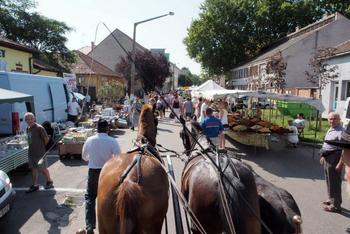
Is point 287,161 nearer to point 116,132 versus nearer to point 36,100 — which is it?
point 36,100

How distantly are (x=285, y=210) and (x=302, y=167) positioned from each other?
7.31 metres

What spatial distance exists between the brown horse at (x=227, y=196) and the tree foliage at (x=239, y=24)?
4717cm

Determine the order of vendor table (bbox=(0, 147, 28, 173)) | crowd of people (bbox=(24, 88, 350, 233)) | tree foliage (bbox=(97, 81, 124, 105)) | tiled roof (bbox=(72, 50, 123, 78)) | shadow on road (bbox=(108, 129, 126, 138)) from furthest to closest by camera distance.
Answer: tiled roof (bbox=(72, 50, 123, 78)), tree foliage (bbox=(97, 81, 124, 105)), shadow on road (bbox=(108, 129, 126, 138)), vendor table (bbox=(0, 147, 28, 173)), crowd of people (bbox=(24, 88, 350, 233))

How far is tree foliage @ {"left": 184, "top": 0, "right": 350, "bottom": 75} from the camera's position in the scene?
5016cm

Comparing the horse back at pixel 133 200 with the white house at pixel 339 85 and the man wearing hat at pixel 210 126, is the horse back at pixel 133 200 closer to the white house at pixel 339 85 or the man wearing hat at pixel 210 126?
the man wearing hat at pixel 210 126

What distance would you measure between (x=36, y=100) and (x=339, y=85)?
1899cm

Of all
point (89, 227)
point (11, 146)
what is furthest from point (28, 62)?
point (89, 227)

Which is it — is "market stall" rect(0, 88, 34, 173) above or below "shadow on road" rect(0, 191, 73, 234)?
above

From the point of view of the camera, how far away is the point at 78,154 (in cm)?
1152

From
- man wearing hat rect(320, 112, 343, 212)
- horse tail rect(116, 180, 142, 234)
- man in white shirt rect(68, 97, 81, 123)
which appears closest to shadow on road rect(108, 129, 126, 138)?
man in white shirt rect(68, 97, 81, 123)

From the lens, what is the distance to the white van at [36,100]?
416 inches

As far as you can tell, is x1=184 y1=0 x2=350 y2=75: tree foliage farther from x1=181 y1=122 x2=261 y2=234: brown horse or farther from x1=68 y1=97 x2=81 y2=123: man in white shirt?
x1=181 y1=122 x2=261 y2=234: brown horse

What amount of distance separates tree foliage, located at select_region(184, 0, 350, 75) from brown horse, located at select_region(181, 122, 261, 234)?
47.2 meters

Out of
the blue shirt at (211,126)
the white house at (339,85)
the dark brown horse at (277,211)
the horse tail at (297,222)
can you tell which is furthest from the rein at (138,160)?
the white house at (339,85)
